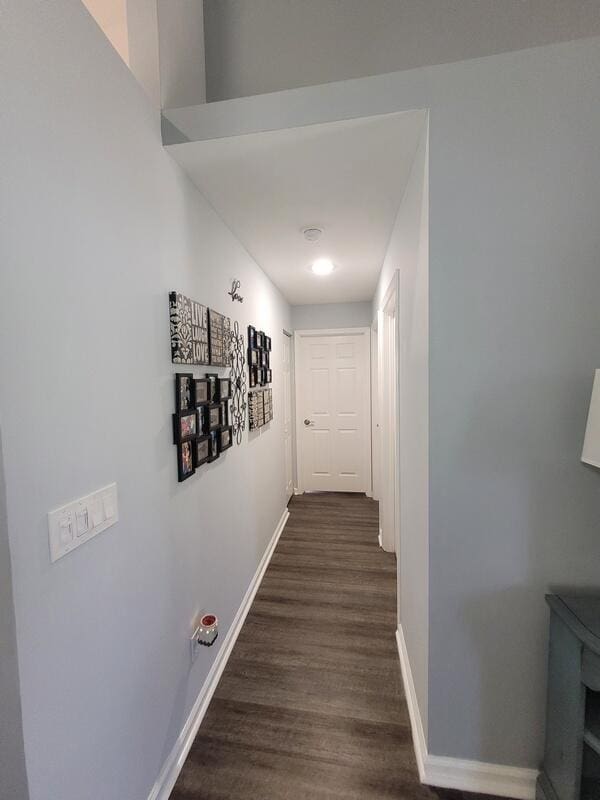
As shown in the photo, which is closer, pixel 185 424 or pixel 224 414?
pixel 185 424

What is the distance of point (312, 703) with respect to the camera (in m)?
1.52

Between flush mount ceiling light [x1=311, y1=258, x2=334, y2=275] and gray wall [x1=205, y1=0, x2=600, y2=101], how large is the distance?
1035 mm

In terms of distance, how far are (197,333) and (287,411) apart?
102 inches

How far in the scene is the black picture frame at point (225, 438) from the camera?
172 cm

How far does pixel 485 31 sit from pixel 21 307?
2095 mm

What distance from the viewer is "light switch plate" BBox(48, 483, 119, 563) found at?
782mm

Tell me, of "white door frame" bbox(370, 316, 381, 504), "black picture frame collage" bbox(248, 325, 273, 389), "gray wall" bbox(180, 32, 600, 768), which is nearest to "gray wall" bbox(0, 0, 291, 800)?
"gray wall" bbox(180, 32, 600, 768)

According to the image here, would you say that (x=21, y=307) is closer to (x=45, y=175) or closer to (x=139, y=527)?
(x=45, y=175)

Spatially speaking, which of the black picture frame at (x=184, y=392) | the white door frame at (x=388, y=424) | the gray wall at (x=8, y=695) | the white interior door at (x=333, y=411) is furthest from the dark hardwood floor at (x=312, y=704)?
the white interior door at (x=333, y=411)

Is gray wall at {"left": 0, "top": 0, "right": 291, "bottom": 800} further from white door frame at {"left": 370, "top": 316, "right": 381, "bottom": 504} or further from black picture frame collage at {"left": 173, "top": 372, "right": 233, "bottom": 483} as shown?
white door frame at {"left": 370, "top": 316, "right": 381, "bottom": 504}

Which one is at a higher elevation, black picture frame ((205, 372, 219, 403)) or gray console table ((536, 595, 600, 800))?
black picture frame ((205, 372, 219, 403))

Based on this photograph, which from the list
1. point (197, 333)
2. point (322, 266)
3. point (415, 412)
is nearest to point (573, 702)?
point (415, 412)

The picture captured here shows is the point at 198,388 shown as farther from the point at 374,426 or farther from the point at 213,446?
the point at 374,426

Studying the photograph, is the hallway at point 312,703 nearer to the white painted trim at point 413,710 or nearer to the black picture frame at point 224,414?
the white painted trim at point 413,710
